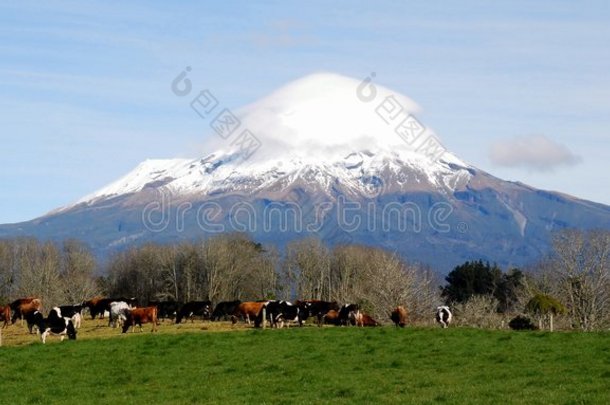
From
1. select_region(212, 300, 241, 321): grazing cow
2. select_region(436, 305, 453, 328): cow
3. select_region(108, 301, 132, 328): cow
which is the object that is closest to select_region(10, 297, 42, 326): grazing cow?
select_region(108, 301, 132, 328): cow

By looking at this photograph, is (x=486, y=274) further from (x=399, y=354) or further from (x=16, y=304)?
(x=399, y=354)

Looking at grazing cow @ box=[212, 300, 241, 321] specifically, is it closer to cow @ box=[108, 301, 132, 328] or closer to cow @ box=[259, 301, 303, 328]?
cow @ box=[108, 301, 132, 328]

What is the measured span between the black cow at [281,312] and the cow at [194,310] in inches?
330

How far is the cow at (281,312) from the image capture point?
3797cm

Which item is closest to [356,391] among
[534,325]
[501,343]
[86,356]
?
[501,343]

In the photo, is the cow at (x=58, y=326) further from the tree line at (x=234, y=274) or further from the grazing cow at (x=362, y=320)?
the tree line at (x=234, y=274)

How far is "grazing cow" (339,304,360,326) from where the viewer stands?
1548 inches

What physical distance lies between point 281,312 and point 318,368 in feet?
48.0

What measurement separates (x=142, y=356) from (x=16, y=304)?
72.6 feet

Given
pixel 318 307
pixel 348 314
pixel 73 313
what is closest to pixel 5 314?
pixel 73 313

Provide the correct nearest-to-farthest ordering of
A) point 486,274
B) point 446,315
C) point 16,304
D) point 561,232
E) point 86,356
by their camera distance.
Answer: point 86,356 < point 446,315 < point 16,304 < point 561,232 < point 486,274

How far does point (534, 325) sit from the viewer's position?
→ 48.1m

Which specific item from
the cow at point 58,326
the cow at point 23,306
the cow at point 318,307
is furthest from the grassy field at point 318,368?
the cow at point 23,306

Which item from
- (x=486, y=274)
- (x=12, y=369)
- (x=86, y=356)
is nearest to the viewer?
(x=12, y=369)
